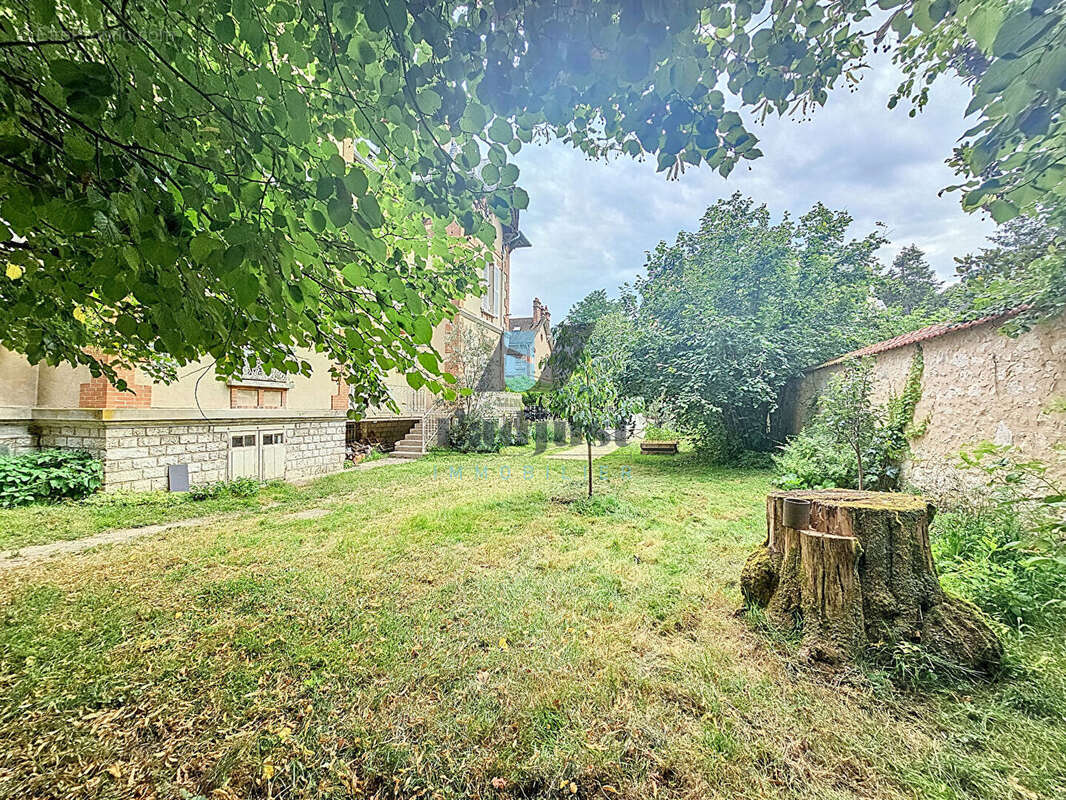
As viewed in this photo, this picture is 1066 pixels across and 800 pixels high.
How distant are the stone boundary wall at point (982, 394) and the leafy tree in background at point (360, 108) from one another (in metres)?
3.58

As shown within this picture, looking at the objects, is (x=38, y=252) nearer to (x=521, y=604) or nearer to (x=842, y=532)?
(x=521, y=604)

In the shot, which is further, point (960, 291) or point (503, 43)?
point (960, 291)

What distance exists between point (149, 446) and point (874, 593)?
346 inches

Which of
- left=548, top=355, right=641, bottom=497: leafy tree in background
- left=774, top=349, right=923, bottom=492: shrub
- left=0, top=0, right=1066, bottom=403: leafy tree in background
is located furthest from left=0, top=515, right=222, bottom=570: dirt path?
left=774, top=349, right=923, bottom=492: shrub

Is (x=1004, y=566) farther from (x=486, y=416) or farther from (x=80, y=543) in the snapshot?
(x=486, y=416)

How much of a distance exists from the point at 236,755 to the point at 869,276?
16.2 meters

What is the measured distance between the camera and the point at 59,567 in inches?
145

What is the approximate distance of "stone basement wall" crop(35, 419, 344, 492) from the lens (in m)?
5.81


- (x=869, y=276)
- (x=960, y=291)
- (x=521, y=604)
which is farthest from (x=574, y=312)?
(x=521, y=604)

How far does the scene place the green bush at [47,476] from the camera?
5363 millimetres

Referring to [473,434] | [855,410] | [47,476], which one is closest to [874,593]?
[855,410]

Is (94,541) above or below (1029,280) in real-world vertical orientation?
below

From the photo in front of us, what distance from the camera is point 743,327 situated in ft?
31.2

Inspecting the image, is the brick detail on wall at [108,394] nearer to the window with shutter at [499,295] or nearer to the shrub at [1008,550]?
the shrub at [1008,550]
